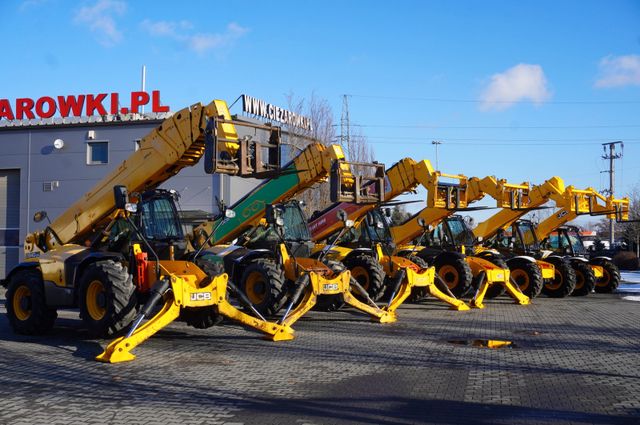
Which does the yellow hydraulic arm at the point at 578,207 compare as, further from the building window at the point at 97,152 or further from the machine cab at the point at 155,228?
the building window at the point at 97,152

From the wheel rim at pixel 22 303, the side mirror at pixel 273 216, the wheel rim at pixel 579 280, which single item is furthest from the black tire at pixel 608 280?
the wheel rim at pixel 22 303

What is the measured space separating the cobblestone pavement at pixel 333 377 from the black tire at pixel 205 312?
31cm

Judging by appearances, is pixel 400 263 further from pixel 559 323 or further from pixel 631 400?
pixel 631 400

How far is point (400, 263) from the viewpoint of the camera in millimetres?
15539

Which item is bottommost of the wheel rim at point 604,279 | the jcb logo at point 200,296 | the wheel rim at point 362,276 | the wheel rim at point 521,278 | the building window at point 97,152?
the wheel rim at point 604,279

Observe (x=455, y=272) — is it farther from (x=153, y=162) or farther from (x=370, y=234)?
→ (x=153, y=162)

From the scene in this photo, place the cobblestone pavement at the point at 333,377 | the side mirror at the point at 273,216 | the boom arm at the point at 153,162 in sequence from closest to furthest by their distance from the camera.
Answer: the cobblestone pavement at the point at 333,377 < the boom arm at the point at 153,162 < the side mirror at the point at 273,216

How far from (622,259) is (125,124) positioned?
29206mm

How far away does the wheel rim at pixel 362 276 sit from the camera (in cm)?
1542

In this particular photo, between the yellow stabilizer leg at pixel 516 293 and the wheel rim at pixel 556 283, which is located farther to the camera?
the wheel rim at pixel 556 283

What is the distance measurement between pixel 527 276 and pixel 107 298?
1260cm

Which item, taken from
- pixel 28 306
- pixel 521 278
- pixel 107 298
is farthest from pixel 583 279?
pixel 28 306

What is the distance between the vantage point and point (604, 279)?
22.7 metres

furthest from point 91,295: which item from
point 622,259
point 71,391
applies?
point 622,259
